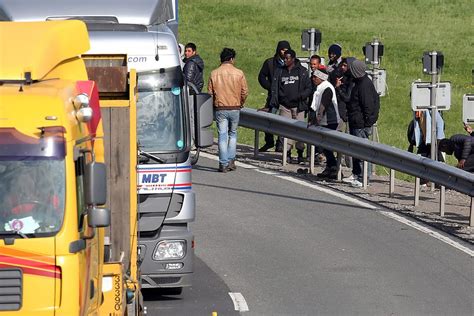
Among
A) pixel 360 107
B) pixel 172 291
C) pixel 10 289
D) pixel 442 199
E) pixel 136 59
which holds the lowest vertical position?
pixel 172 291

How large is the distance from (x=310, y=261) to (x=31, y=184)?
789 cm

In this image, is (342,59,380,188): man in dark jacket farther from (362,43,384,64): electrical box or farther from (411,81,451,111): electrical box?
(411,81,451,111): electrical box

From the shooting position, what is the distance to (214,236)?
1866 cm

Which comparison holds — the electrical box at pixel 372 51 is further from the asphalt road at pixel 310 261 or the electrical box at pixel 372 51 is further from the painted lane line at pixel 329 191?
the asphalt road at pixel 310 261

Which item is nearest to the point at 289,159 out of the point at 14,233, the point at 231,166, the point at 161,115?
the point at 231,166

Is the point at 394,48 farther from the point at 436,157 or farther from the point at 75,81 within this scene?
the point at 75,81

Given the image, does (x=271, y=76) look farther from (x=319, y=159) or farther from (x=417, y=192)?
(x=417, y=192)

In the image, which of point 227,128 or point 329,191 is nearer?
point 329,191

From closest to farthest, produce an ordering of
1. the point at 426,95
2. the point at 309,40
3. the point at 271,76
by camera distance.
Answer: the point at 426,95 → the point at 271,76 → the point at 309,40

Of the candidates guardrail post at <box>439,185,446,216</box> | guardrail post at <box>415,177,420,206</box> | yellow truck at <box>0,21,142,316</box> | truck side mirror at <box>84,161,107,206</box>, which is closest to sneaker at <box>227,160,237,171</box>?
guardrail post at <box>415,177,420,206</box>

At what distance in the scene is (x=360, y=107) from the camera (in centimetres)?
2202

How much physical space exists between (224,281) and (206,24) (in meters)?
38.0

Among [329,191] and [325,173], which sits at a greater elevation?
[325,173]

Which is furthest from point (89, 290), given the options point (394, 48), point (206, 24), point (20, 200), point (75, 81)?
point (206, 24)
